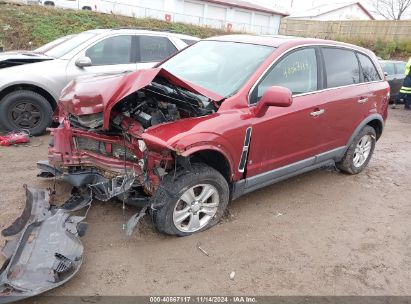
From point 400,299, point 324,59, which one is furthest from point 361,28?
point 400,299

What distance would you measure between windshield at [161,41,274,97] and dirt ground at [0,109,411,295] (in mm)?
1375

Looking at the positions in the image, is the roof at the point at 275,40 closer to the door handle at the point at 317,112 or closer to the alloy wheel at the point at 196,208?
the door handle at the point at 317,112

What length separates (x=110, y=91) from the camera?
11.3 ft

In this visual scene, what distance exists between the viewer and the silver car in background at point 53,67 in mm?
5902

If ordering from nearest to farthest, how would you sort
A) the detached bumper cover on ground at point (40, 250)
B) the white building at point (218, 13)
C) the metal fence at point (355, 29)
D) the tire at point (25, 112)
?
the detached bumper cover on ground at point (40, 250) → the tire at point (25, 112) → the metal fence at point (355, 29) → the white building at point (218, 13)

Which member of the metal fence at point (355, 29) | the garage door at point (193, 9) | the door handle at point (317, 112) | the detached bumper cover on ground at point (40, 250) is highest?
the garage door at point (193, 9)

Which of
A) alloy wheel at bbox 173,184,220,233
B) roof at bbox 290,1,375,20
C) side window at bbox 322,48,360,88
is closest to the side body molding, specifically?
alloy wheel at bbox 173,184,220,233

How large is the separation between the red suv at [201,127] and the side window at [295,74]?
1cm

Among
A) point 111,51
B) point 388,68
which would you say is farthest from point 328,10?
point 111,51

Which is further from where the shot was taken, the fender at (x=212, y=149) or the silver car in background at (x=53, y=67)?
the silver car in background at (x=53, y=67)

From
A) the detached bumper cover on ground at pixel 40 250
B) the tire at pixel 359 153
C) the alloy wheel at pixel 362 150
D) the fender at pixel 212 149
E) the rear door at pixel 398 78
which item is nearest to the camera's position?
the detached bumper cover on ground at pixel 40 250

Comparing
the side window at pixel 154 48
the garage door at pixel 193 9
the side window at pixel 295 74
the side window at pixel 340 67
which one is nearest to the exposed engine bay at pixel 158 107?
the side window at pixel 295 74

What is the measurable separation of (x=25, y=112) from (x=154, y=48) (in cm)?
249

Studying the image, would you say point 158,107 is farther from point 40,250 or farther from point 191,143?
point 40,250
